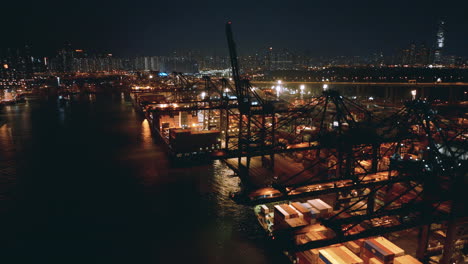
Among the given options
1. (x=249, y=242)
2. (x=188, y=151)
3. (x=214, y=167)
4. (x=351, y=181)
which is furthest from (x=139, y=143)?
(x=351, y=181)

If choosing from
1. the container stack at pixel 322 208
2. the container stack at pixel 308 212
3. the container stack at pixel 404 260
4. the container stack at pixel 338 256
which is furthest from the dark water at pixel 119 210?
the container stack at pixel 404 260

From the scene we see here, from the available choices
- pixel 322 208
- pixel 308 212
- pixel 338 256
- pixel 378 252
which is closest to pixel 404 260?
pixel 378 252

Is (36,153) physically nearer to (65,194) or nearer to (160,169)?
(65,194)

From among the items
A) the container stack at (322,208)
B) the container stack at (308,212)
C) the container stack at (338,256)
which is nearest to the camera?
the container stack at (338,256)

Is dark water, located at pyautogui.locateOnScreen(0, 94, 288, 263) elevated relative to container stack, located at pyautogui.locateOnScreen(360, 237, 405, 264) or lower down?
lower down

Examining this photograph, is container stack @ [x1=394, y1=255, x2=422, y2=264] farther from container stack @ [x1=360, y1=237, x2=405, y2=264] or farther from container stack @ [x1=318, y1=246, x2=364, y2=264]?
container stack @ [x1=318, y1=246, x2=364, y2=264]

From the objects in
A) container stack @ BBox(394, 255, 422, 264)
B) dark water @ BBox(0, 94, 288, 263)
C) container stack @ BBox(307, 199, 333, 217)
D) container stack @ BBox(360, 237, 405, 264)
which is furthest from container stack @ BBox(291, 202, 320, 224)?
container stack @ BBox(394, 255, 422, 264)

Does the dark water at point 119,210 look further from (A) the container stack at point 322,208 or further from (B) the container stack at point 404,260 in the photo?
(B) the container stack at point 404,260

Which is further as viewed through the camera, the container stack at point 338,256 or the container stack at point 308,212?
the container stack at point 308,212
